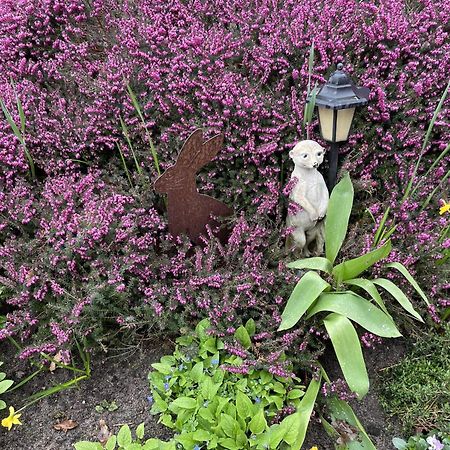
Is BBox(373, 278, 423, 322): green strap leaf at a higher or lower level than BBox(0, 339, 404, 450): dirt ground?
higher

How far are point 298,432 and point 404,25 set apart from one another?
2.11m

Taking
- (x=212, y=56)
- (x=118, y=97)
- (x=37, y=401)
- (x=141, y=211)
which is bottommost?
(x=37, y=401)

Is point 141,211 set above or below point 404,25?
below

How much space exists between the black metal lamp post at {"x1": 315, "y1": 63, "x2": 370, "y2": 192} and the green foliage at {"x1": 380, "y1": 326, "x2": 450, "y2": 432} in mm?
1013

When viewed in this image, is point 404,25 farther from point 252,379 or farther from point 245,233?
point 252,379

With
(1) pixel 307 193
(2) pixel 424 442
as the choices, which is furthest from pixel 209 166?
(2) pixel 424 442

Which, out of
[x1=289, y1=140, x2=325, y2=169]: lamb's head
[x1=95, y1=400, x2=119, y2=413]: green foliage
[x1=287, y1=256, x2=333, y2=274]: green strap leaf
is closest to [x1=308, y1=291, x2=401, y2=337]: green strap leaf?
[x1=287, y1=256, x2=333, y2=274]: green strap leaf

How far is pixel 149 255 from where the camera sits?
216cm

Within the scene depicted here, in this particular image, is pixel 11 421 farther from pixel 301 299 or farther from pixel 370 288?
pixel 370 288

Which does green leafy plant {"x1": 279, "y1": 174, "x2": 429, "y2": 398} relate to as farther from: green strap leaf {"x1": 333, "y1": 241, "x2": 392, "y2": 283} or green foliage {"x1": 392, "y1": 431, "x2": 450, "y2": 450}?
green foliage {"x1": 392, "y1": 431, "x2": 450, "y2": 450}

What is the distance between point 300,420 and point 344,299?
19.1 inches

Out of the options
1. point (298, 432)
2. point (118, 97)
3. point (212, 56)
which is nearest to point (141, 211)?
point (118, 97)

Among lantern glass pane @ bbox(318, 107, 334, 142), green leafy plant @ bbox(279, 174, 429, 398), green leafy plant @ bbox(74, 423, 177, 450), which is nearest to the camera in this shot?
green leafy plant @ bbox(74, 423, 177, 450)

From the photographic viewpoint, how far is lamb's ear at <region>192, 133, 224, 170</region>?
199cm
